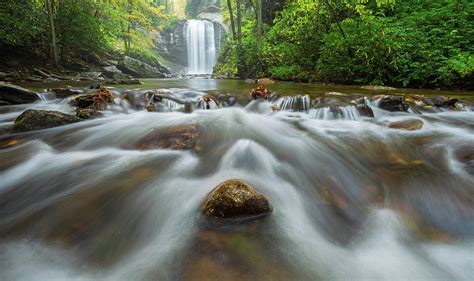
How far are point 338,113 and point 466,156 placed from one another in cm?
226

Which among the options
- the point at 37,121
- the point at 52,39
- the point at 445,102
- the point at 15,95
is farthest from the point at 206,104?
the point at 52,39

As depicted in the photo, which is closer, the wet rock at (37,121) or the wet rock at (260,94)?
the wet rock at (37,121)

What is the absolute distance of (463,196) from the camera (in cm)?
257

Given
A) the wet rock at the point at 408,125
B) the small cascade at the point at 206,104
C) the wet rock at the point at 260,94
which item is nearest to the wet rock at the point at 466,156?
the wet rock at the point at 408,125

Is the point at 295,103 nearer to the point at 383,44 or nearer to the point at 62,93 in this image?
the point at 383,44

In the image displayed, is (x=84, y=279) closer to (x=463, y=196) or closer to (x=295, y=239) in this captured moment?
(x=295, y=239)

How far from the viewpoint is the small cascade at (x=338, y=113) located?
5.12 m

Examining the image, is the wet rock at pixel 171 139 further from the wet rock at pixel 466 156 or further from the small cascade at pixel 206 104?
the wet rock at pixel 466 156

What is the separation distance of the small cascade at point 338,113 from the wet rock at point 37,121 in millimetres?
4540

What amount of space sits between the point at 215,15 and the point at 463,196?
5092 centimetres

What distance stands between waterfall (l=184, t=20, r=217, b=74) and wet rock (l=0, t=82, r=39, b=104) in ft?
113

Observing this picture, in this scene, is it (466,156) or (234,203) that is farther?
(466,156)

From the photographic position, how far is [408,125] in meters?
4.35

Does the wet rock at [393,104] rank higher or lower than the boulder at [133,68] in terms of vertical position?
lower
